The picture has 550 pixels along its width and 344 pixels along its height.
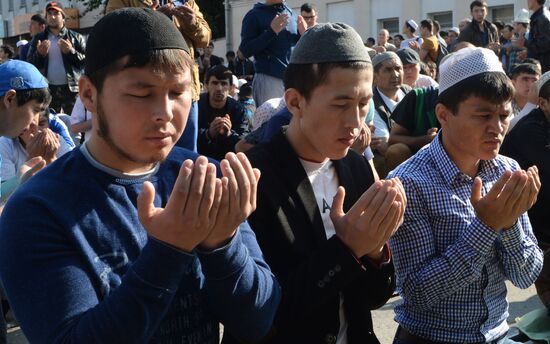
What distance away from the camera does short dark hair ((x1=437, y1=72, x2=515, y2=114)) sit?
2658 millimetres

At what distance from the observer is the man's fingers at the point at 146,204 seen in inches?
60.4

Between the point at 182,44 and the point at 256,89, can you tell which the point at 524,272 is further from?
the point at 256,89

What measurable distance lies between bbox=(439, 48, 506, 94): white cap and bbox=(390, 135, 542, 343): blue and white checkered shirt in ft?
1.18

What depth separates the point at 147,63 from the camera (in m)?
1.69

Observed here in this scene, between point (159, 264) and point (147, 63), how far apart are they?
0.49m

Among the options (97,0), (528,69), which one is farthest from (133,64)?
(97,0)

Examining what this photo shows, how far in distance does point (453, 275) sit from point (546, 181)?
247 cm

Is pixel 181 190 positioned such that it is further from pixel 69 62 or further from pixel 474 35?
pixel 474 35

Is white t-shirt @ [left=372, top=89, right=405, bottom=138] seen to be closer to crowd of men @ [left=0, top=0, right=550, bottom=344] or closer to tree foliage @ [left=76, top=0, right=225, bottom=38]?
crowd of men @ [left=0, top=0, right=550, bottom=344]

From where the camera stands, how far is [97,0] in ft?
143

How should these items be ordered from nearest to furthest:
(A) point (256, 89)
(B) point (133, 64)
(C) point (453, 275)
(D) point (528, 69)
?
(B) point (133, 64) < (C) point (453, 275) < (D) point (528, 69) < (A) point (256, 89)

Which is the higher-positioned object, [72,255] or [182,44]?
[182,44]

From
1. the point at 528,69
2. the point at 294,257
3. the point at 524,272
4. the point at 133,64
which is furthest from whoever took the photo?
the point at 528,69

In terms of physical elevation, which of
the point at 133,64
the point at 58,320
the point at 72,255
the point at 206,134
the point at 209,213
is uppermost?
the point at 133,64
